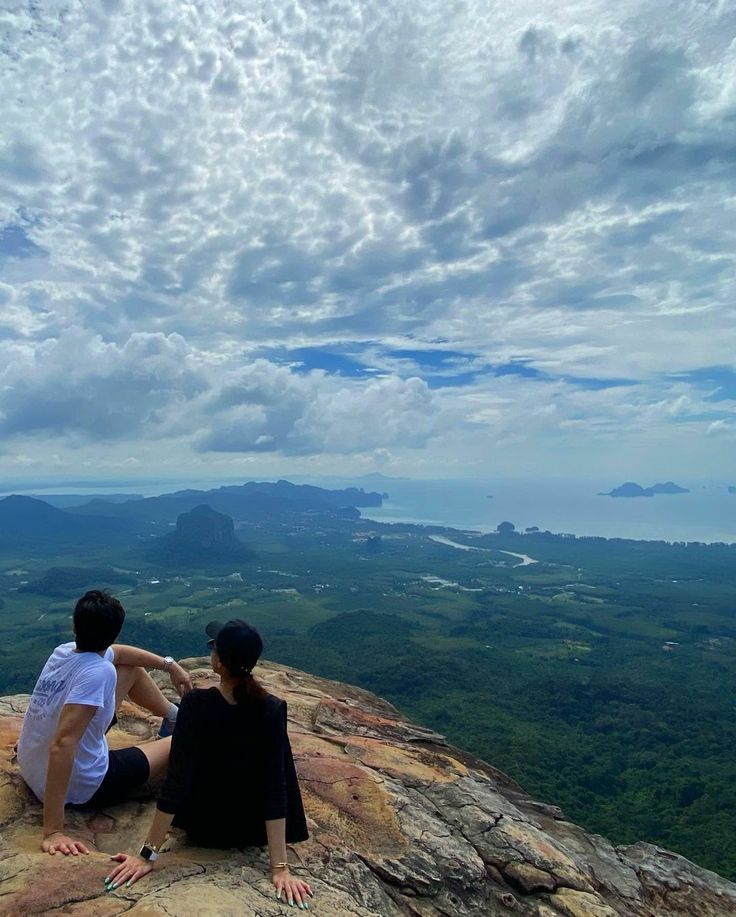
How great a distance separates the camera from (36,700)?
4.83 m

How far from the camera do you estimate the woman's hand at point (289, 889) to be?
163 inches

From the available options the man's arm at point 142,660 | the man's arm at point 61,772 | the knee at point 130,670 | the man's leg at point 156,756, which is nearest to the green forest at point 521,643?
the man's arm at point 142,660

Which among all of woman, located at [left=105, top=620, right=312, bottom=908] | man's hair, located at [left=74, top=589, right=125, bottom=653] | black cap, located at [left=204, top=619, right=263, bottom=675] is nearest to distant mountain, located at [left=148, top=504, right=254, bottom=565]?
man's hair, located at [left=74, top=589, right=125, bottom=653]

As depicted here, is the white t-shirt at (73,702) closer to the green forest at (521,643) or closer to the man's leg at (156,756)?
the man's leg at (156,756)

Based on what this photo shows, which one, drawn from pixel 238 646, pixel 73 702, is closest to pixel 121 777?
pixel 73 702

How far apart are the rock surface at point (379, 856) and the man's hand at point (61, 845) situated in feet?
0.27

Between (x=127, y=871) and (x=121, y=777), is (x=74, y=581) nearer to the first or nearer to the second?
(x=121, y=777)

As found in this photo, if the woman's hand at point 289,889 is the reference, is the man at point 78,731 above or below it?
above

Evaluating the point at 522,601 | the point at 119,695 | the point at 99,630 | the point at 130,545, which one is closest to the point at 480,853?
the point at 119,695

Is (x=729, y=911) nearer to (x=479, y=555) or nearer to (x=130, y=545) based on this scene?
(x=479, y=555)

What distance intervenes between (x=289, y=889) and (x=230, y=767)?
931 millimetres

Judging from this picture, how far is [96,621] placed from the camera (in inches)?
181

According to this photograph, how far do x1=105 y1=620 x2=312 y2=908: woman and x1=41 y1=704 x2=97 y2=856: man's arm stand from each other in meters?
0.54

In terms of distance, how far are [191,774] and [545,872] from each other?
4204 millimetres
